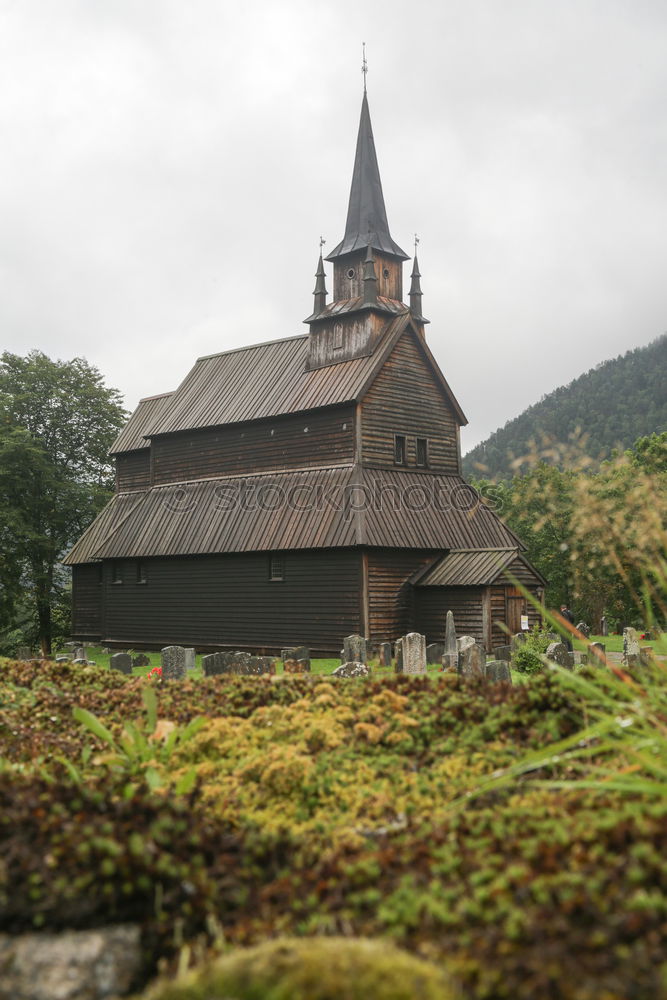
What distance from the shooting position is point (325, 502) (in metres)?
31.2

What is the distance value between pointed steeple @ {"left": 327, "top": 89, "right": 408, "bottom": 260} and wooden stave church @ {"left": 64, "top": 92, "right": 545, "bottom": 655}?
0.07m

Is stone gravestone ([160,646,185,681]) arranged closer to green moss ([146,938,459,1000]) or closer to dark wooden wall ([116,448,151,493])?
green moss ([146,938,459,1000])

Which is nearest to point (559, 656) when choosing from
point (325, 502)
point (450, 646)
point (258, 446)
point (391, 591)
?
point (450, 646)

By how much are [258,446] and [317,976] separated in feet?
104

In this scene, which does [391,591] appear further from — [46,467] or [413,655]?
[46,467]

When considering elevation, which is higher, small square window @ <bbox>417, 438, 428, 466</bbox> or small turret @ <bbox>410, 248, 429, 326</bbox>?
small turret @ <bbox>410, 248, 429, 326</bbox>

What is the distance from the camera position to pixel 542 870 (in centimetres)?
441

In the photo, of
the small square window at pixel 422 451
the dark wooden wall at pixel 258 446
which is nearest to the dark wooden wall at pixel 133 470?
the dark wooden wall at pixel 258 446

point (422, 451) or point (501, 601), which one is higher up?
point (422, 451)

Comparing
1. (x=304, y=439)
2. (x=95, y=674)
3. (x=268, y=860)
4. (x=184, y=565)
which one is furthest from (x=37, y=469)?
(x=268, y=860)

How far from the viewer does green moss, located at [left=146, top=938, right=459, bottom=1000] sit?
3574 millimetres

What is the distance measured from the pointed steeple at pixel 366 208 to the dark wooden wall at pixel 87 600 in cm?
1733

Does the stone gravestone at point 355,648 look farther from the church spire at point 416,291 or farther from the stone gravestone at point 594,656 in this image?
the church spire at point 416,291

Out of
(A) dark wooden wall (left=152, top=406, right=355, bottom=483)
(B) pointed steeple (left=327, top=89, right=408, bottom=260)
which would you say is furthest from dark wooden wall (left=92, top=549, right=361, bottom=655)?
(B) pointed steeple (left=327, top=89, right=408, bottom=260)
